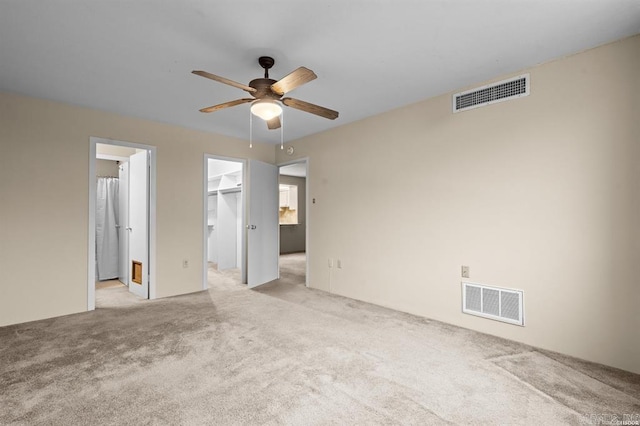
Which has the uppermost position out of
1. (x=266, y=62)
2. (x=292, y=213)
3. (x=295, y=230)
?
(x=266, y=62)

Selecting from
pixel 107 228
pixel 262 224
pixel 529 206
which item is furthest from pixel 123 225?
pixel 529 206

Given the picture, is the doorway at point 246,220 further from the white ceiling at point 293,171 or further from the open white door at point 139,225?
the white ceiling at point 293,171

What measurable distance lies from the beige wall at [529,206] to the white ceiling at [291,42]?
1.19 ft

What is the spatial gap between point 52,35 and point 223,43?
46.2 inches

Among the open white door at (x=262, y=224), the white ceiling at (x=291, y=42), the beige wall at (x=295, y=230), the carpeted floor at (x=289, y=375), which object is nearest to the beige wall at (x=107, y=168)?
the white ceiling at (x=291, y=42)

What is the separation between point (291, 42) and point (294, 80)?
0.35m

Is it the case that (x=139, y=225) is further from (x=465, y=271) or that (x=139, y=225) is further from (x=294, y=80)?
(x=465, y=271)

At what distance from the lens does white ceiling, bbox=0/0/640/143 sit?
1871 mm

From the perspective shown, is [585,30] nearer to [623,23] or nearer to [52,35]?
[623,23]

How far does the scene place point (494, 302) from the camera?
2803mm

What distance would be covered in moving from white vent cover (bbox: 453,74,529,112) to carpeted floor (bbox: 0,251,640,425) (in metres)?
2.19

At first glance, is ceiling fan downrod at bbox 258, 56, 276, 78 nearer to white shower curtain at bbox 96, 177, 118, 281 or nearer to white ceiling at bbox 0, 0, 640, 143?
white ceiling at bbox 0, 0, 640, 143

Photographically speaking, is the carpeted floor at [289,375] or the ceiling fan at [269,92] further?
the ceiling fan at [269,92]

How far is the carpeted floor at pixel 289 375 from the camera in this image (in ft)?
5.61
